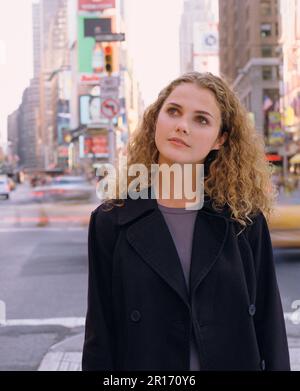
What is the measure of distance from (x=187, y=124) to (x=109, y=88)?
1351cm

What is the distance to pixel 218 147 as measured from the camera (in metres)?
2.38

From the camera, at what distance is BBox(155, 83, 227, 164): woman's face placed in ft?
7.02

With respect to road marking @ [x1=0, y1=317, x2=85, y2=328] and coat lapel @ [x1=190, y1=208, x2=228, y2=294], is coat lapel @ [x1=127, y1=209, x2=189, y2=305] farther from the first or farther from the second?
road marking @ [x1=0, y1=317, x2=85, y2=328]

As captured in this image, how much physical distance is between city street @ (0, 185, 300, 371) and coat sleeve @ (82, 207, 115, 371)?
2969 mm

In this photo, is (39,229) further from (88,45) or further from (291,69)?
(88,45)

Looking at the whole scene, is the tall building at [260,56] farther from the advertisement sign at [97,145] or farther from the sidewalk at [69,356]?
the sidewalk at [69,356]

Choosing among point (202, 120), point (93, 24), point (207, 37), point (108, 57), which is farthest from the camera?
point (207, 37)

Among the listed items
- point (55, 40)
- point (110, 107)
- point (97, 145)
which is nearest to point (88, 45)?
point (97, 145)

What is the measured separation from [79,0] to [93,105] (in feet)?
70.4

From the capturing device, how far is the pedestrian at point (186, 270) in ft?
6.77

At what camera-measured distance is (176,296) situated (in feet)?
6.74

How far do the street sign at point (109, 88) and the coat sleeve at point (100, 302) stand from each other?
13100 millimetres

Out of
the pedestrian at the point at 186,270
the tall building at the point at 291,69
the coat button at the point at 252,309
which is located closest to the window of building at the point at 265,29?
the tall building at the point at 291,69
